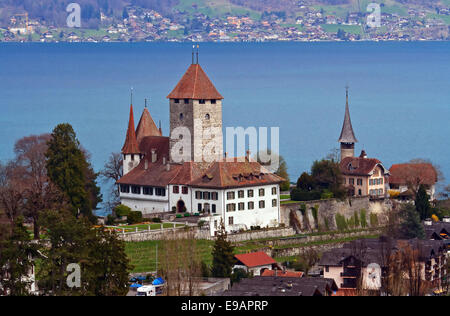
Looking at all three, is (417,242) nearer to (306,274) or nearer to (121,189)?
(306,274)

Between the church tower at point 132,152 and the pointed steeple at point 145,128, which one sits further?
the pointed steeple at point 145,128

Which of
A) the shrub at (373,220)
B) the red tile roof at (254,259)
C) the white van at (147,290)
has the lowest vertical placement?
the shrub at (373,220)

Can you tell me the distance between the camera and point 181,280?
144ft

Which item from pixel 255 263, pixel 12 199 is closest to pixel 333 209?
pixel 255 263

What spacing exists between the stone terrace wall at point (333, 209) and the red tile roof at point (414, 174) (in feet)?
12.5

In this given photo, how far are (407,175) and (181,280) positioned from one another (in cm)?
3974

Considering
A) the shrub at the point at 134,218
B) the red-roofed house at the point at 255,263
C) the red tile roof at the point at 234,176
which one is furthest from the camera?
the red tile roof at the point at 234,176

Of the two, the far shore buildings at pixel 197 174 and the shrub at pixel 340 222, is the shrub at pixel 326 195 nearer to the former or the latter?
the shrub at pixel 340 222

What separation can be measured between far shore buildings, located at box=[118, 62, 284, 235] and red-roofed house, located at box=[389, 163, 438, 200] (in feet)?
44.6

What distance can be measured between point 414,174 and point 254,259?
92.2 ft

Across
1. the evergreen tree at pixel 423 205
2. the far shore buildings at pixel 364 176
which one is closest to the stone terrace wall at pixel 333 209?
the far shore buildings at pixel 364 176

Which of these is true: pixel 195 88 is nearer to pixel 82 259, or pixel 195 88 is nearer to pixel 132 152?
pixel 132 152

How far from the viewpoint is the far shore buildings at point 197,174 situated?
67.2 meters

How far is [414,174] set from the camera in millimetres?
81375
